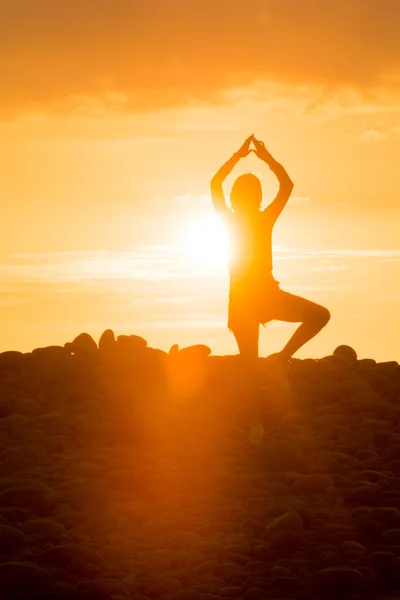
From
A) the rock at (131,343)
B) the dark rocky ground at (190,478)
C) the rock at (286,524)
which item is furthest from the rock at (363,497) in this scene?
the rock at (131,343)

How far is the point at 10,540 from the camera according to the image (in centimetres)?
1083

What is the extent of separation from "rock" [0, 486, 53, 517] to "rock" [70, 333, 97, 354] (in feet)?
18.7

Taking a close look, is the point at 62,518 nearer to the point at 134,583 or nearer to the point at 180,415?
the point at 134,583

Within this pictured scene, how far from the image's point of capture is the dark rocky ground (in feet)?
33.9

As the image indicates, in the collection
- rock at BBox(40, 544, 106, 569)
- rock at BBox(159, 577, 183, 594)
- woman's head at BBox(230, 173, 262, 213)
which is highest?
woman's head at BBox(230, 173, 262, 213)

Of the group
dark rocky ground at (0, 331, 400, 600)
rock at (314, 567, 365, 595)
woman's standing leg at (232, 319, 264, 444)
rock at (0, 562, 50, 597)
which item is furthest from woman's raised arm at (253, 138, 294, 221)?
rock at (0, 562, 50, 597)

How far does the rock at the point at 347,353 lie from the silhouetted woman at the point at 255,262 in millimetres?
4601

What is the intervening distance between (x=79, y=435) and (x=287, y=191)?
4204 millimetres

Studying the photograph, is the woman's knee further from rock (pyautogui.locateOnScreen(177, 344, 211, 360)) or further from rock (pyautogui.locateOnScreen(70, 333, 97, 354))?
rock (pyautogui.locateOnScreen(70, 333, 97, 354))

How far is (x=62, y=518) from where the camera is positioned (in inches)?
463

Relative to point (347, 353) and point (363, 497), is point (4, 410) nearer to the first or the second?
point (363, 497)

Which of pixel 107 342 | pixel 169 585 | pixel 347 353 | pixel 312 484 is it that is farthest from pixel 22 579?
pixel 347 353

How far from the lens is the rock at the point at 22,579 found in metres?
9.84

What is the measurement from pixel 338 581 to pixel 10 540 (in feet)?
10.2
